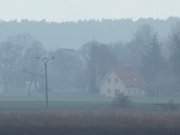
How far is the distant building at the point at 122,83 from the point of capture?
104438 millimetres

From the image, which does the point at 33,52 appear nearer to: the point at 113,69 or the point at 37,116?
the point at 113,69

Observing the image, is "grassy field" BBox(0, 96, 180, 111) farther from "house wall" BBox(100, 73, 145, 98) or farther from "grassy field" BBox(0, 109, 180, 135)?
"house wall" BBox(100, 73, 145, 98)

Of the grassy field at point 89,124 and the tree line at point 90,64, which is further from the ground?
the tree line at point 90,64

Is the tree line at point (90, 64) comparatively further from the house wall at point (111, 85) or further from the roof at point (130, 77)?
the house wall at point (111, 85)

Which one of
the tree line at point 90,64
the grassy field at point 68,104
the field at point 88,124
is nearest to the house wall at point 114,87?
the tree line at point 90,64

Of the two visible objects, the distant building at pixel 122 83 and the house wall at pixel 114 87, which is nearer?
the house wall at pixel 114 87

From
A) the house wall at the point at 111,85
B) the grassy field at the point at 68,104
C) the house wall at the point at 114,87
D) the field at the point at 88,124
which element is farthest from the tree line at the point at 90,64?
the field at the point at 88,124

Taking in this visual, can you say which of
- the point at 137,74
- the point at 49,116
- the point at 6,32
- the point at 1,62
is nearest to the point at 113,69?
the point at 137,74

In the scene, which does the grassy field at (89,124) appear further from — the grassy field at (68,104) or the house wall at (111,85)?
the house wall at (111,85)

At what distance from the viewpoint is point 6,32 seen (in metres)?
198

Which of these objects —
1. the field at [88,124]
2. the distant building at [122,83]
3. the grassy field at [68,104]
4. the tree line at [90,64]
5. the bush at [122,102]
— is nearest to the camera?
the field at [88,124]

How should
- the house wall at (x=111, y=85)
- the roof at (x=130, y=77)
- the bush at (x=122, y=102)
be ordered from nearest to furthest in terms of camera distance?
the bush at (x=122, y=102)
the house wall at (x=111, y=85)
the roof at (x=130, y=77)

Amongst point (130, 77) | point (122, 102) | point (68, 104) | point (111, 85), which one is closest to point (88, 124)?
point (122, 102)

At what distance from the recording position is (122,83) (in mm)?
107062
